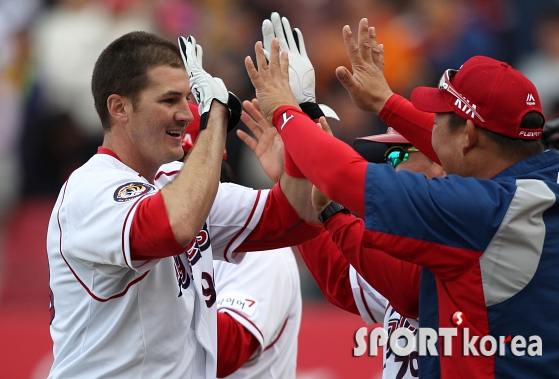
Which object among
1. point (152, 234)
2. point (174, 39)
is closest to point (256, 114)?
point (152, 234)

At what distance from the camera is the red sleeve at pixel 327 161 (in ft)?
8.77

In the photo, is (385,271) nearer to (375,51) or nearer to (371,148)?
(375,51)

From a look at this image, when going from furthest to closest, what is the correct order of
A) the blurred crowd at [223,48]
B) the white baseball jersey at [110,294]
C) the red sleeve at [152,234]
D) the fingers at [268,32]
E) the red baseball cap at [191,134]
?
the blurred crowd at [223,48]
the red baseball cap at [191,134]
the fingers at [268,32]
the white baseball jersey at [110,294]
the red sleeve at [152,234]

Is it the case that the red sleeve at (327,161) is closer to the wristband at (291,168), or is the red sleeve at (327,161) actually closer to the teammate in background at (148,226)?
the teammate in background at (148,226)

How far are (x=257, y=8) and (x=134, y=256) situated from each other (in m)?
6.51

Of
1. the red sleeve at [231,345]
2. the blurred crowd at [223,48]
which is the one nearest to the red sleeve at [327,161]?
the red sleeve at [231,345]

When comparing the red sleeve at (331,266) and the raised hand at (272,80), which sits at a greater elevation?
the raised hand at (272,80)

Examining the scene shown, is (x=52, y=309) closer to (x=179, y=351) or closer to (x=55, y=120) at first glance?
(x=179, y=351)

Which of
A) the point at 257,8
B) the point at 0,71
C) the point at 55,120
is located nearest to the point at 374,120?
the point at 257,8

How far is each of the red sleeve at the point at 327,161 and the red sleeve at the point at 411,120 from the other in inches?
26.6

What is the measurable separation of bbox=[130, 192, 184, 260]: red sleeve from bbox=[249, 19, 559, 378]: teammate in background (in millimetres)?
521

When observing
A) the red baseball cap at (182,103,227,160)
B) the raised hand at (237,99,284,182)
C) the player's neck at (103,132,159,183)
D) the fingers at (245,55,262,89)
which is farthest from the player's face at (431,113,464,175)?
the red baseball cap at (182,103,227,160)

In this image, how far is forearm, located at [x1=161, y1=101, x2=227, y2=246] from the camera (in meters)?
2.79

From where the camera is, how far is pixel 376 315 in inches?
152
